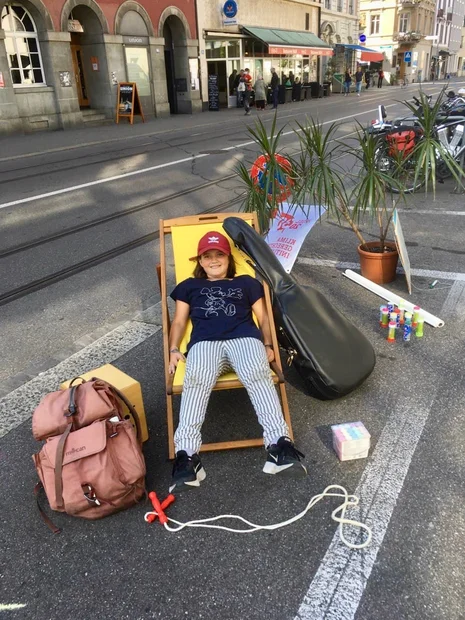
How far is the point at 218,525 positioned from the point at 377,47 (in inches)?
2821

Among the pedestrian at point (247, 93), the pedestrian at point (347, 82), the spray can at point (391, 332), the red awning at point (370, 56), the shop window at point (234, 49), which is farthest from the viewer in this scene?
the red awning at point (370, 56)

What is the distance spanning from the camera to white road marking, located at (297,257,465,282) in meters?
5.39

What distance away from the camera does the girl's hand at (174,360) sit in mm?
3141

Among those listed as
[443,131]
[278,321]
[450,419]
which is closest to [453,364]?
[450,419]

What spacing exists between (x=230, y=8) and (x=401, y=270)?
26.5 meters

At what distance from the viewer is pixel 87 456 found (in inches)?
97.7

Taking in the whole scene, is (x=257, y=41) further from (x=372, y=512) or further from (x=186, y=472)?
(x=372, y=512)

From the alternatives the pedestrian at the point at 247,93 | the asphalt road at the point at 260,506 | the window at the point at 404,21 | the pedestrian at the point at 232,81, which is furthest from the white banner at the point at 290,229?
the window at the point at 404,21

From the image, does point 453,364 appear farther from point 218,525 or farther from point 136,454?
point 136,454

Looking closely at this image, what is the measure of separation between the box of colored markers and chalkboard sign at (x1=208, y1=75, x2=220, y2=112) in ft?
87.1

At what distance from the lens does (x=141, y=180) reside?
10891mm

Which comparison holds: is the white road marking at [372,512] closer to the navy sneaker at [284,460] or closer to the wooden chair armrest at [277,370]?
the navy sneaker at [284,460]

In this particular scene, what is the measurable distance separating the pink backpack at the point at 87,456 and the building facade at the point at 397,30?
219ft

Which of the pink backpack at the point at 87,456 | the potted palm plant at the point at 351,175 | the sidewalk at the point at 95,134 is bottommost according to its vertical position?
the pink backpack at the point at 87,456
